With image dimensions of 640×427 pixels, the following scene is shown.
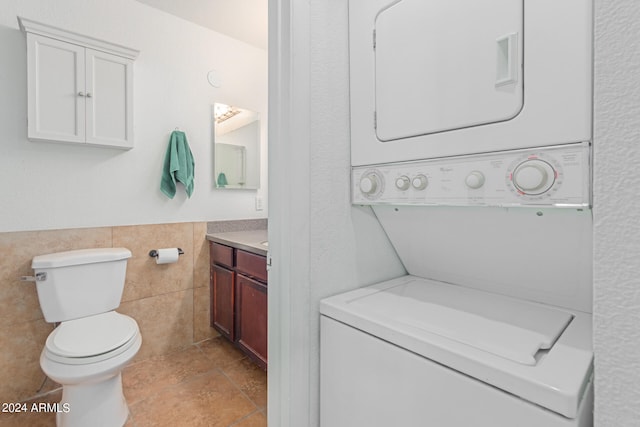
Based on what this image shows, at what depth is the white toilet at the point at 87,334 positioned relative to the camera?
1.44 metres

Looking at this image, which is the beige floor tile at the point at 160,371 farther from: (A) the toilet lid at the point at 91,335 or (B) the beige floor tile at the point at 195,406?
(A) the toilet lid at the point at 91,335

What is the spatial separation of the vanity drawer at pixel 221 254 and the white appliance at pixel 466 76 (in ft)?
4.76

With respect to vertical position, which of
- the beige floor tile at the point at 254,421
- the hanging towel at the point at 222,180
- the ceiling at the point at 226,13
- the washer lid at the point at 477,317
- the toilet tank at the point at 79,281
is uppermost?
the ceiling at the point at 226,13

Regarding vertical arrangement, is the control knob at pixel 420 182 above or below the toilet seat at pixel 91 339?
above

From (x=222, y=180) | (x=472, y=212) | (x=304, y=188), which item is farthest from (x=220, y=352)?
(x=472, y=212)

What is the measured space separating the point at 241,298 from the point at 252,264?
0.32 metres

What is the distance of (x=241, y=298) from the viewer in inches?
82.7

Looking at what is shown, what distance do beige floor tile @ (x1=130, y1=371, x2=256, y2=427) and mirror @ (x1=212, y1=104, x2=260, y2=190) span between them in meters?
1.55

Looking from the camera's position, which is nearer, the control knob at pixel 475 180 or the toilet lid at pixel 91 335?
the control knob at pixel 475 180

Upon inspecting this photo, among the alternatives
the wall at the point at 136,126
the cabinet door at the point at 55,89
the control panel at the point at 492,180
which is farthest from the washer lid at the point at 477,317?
the cabinet door at the point at 55,89

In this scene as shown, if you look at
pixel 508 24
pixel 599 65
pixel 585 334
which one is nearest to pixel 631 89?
pixel 599 65

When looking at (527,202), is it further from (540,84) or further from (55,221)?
(55,221)

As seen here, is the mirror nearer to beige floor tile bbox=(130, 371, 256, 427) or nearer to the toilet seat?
the toilet seat

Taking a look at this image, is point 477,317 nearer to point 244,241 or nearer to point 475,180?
point 475,180
